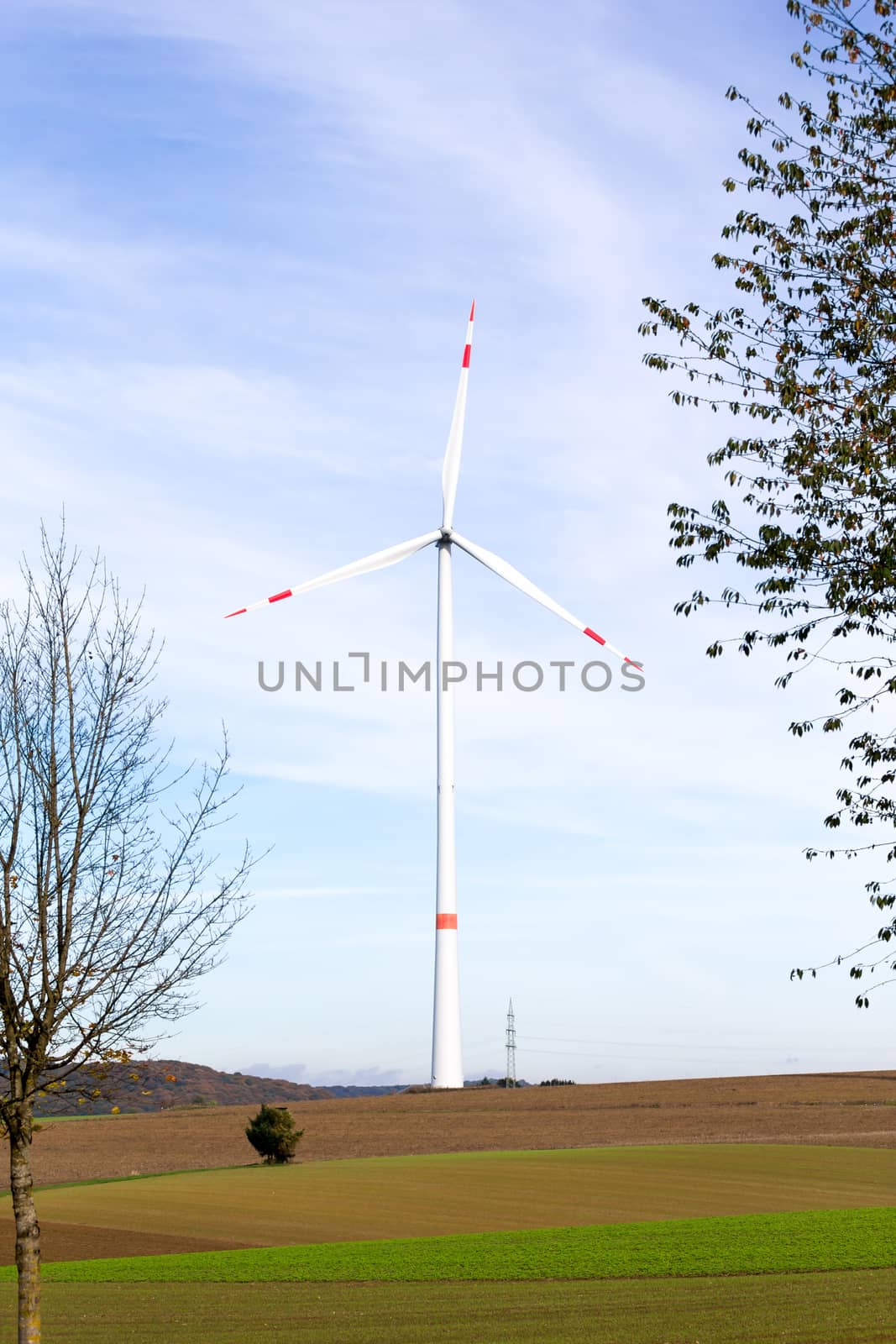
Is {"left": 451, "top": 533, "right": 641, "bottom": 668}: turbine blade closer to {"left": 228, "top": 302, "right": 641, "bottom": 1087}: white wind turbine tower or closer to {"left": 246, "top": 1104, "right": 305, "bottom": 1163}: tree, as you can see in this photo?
{"left": 228, "top": 302, "right": 641, "bottom": 1087}: white wind turbine tower

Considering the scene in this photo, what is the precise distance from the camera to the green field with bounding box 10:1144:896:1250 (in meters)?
35.6

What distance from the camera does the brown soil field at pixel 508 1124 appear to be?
5800 centimetres

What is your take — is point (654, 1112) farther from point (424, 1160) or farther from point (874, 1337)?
point (874, 1337)

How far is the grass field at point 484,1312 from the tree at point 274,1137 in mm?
28388

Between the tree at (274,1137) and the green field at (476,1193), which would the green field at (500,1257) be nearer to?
the green field at (476,1193)

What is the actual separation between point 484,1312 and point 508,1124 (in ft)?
141

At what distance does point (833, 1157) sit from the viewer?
48.1 meters

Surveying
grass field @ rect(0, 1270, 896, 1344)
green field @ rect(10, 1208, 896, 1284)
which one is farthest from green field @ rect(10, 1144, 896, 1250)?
grass field @ rect(0, 1270, 896, 1344)

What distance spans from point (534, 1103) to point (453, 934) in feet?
61.6

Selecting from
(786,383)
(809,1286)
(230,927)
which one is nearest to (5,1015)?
(230,927)

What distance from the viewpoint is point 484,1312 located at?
73.6 ft

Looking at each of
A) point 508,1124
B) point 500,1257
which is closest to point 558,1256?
point 500,1257

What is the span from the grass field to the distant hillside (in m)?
3.46

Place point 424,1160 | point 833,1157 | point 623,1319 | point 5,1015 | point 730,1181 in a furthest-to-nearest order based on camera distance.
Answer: point 424,1160 → point 833,1157 → point 730,1181 → point 623,1319 → point 5,1015
